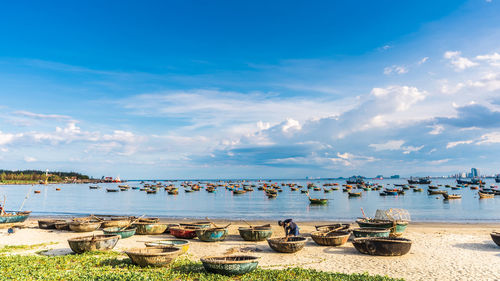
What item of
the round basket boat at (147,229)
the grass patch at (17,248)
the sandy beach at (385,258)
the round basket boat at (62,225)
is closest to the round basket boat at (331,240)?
the sandy beach at (385,258)

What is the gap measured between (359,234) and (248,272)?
9.52 m

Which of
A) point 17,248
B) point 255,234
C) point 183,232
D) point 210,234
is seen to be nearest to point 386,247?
point 255,234

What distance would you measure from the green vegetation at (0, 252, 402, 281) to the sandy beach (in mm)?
1978

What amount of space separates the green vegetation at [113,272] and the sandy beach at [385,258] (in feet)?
6.49

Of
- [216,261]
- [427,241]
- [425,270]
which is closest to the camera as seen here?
[216,261]

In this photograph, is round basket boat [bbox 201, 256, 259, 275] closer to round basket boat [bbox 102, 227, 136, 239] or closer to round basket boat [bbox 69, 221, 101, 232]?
round basket boat [bbox 102, 227, 136, 239]

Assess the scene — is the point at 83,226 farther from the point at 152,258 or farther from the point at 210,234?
the point at 152,258

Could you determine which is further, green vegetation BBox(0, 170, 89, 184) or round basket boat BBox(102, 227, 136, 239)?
green vegetation BBox(0, 170, 89, 184)

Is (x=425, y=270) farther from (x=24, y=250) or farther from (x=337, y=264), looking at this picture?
(x=24, y=250)

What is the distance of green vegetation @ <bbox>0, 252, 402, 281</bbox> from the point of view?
1123 cm

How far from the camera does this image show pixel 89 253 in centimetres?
1592

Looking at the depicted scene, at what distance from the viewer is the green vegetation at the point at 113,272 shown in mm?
11234

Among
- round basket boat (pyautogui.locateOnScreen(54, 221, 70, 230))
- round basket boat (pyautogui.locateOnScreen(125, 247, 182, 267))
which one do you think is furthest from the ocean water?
round basket boat (pyautogui.locateOnScreen(125, 247, 182, 267))

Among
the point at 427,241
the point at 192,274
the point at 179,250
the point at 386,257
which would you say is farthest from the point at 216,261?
the point at 427,241
